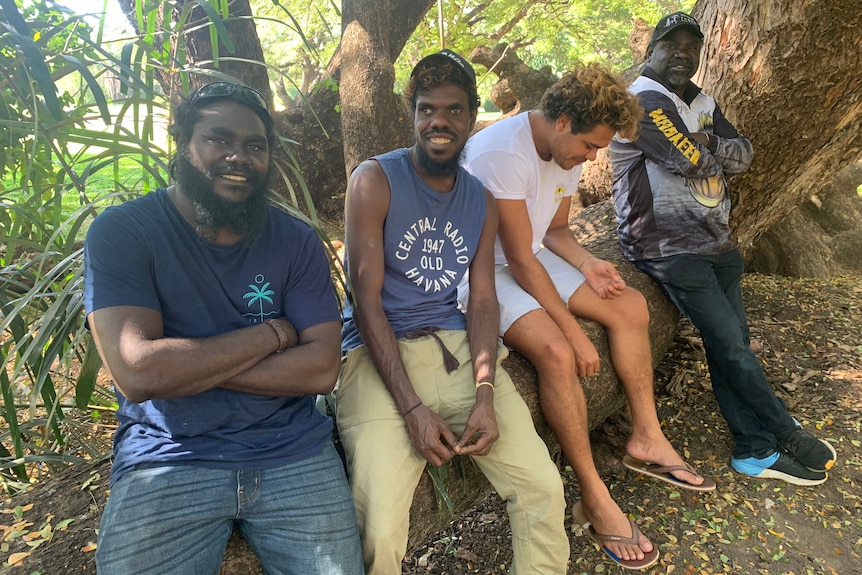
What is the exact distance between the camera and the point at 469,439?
2133 millimetres

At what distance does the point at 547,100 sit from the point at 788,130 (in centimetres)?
190

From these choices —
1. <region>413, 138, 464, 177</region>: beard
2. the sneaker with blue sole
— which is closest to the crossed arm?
<region>413, 138, 464, 177</region>: beard

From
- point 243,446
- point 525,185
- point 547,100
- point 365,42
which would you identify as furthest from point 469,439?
point 365,42

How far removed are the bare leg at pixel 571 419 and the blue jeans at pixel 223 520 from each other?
1.01 meters

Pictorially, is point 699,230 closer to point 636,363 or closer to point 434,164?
point 636,363

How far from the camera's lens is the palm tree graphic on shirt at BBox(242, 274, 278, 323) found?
6.36 feet

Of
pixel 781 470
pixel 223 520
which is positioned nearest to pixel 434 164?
pixel 223 520

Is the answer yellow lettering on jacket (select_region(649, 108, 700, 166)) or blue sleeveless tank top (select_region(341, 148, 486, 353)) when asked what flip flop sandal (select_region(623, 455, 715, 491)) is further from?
yellow lettering on jacket (select_region(649, 108, 700, 166))

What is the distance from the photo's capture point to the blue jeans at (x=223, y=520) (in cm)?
160

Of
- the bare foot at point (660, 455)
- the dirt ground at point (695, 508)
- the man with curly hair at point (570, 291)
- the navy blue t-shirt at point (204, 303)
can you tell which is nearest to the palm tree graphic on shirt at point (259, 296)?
the navy blue t-shirt at point (204, 303)

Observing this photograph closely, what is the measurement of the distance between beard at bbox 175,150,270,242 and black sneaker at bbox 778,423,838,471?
2.72 metres

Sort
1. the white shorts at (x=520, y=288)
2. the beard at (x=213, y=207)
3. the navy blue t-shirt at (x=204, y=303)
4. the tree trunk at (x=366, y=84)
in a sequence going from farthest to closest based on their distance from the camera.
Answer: the tree trunk at (x=366, y=84), the white shorts at (x=520, y=288), the beard at (x=213, y=207), the navy blue t-shirt at (x=204, y=303)

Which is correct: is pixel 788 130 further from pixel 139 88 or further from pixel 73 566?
pixel 73 566

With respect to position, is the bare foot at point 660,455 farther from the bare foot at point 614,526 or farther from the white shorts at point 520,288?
the white shorts at point 520,288
